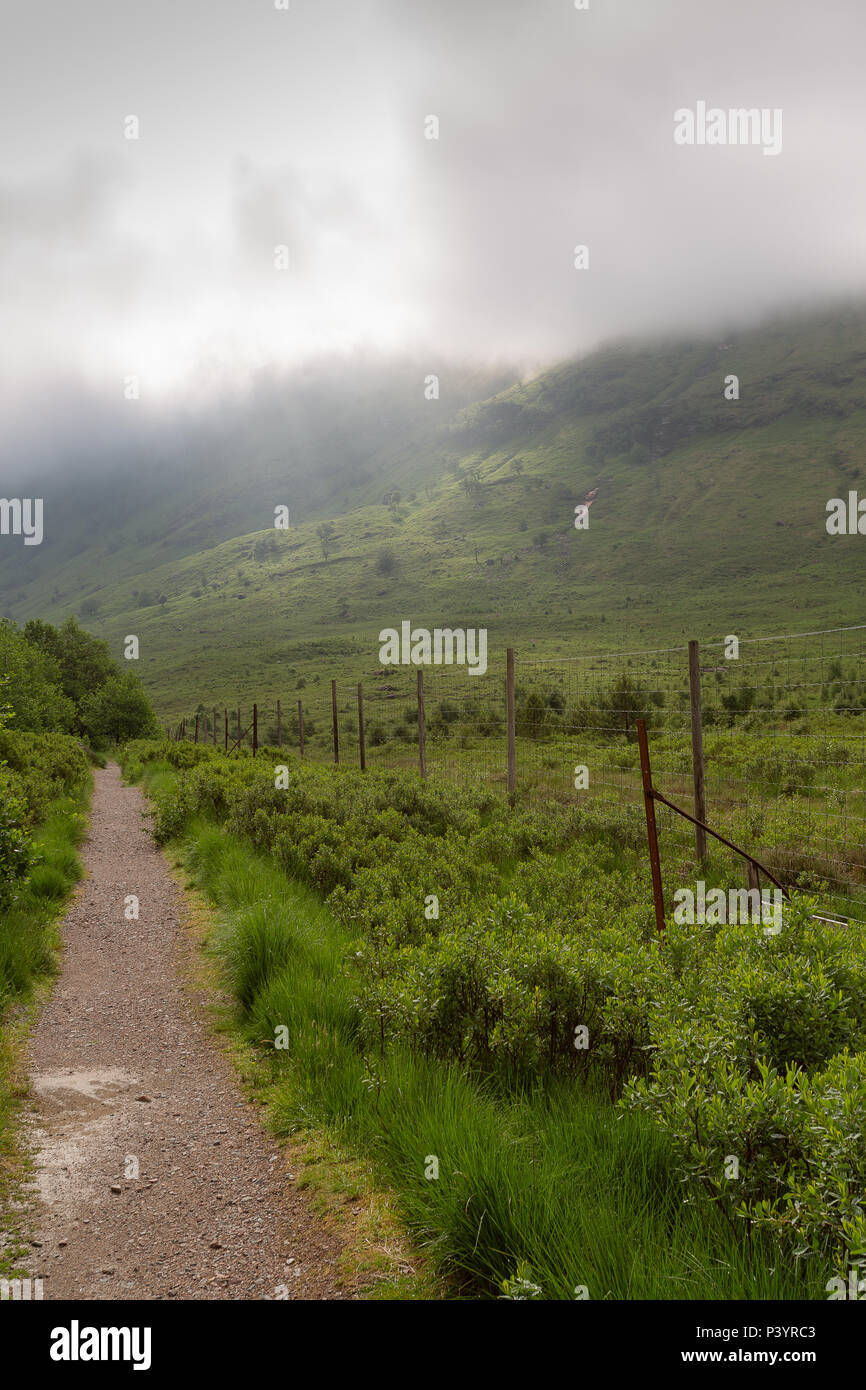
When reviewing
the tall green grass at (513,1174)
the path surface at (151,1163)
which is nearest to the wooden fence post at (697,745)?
the tall green grass at (513,1174)

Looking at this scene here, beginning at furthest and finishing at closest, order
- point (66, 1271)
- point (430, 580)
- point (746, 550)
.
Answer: point (430, 580), point (746, 550), point (66, 1271)

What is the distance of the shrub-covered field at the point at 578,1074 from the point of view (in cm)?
248

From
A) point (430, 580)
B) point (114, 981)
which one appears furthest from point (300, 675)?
point (114, 981)

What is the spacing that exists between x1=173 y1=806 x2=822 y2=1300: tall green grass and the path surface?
44 centimetres

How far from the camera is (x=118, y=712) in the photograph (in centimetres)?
5959

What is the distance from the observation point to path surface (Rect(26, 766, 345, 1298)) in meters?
3.32

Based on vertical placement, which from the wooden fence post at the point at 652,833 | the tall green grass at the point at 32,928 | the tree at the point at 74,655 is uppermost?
the tree at the point at 74,655

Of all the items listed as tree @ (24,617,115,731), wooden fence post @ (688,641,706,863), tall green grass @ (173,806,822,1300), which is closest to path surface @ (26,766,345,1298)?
tall green grass @ (173,806,822,1300)

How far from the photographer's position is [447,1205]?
9.74 feet

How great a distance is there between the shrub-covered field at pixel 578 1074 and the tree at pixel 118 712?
2227 inches

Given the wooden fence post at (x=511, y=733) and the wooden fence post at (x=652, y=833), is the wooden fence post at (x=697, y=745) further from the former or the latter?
the wooden fence post at (x=511, y=733)

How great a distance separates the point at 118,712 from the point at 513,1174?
62300 millimetres

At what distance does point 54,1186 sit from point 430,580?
186246 millimetres
